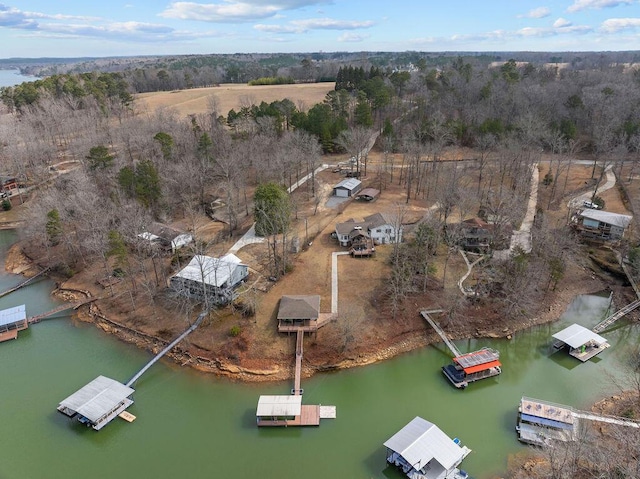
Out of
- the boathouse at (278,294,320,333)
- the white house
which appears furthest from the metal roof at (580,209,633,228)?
the white house

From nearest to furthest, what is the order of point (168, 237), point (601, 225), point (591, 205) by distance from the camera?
1. point (601, 225)
2. point (168, 237)
3. point (591, 205)

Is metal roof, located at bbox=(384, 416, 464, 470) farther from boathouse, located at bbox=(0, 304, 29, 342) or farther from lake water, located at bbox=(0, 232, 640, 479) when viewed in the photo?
boathouse, located at bbox=(0, 304, 29, 342)

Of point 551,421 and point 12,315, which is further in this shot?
point 12,315

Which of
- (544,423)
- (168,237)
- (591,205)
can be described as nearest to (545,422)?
(544,423)

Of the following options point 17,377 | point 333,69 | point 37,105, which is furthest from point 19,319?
point 333,69

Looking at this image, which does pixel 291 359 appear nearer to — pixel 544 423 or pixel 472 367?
pixel 472 367

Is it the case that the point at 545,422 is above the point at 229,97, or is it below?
below

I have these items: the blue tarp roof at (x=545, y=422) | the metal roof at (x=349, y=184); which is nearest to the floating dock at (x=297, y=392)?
the blue tarp roof at (x=545, y=422)

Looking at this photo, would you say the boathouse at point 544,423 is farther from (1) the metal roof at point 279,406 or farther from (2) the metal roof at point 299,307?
(2) the metal roof at point 299,307

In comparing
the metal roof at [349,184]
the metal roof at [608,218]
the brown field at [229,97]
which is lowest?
the metal roof at [349,184]
